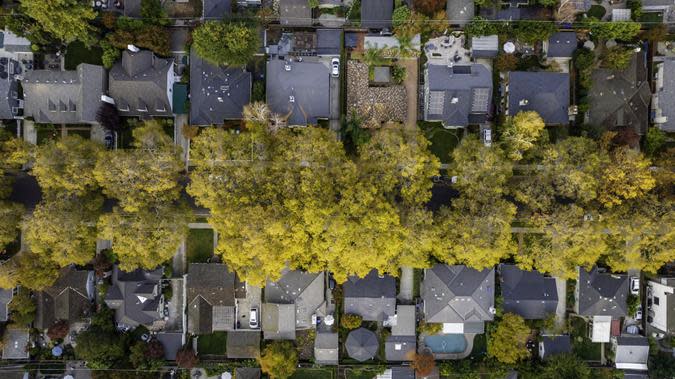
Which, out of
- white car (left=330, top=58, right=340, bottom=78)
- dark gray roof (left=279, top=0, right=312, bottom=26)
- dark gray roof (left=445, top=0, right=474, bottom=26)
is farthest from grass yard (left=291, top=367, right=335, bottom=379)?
dark gray roof (left=445, top=0, right=474, bottom=26)

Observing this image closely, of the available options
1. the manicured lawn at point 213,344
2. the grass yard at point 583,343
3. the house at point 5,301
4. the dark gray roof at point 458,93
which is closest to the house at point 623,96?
the dark gray roof at point 458,93

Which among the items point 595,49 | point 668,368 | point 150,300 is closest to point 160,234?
point 150,300

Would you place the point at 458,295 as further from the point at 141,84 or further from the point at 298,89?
the point at 141,84

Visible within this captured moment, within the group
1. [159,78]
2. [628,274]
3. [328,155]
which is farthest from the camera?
[628,274]

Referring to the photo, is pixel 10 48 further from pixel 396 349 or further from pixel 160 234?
pixel 396 349

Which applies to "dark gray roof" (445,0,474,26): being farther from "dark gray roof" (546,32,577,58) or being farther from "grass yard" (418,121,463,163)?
"grass yard" (418,121,463,163)

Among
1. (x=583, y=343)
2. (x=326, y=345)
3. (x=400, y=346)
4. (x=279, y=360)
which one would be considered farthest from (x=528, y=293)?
(x=279, y=360)
